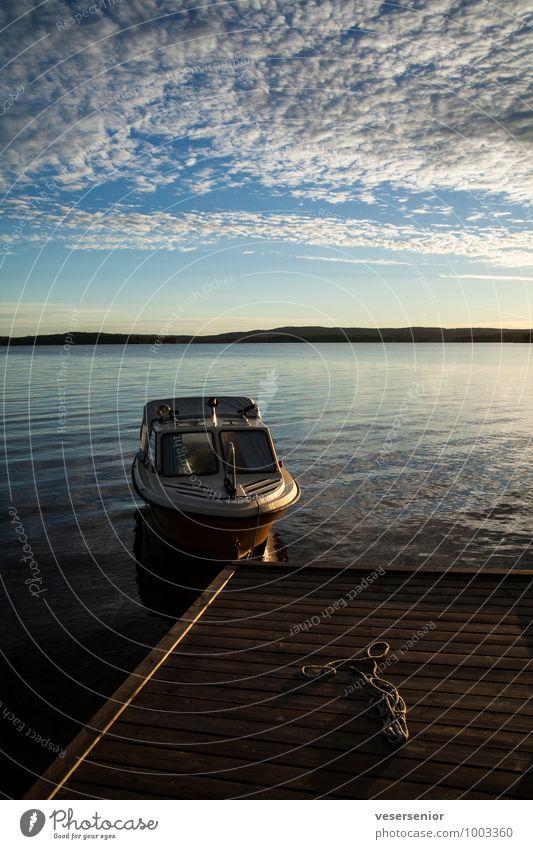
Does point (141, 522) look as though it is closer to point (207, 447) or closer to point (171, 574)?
point (171, 574)

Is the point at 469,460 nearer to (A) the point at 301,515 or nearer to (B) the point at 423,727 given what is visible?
(A) the point at 301,515

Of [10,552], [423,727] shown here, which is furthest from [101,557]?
[423,727]

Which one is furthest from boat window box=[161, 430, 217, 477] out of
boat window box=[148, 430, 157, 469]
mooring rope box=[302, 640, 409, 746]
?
mooring rope box=[302, 640, 409, 746]

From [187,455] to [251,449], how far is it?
5.81 ft

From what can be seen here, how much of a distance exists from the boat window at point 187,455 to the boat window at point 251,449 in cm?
47

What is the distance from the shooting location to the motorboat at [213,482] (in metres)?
13.9

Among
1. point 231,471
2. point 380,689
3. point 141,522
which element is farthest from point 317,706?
point 141,522

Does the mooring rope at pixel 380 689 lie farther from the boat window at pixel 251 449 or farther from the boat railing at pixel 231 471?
the boat window at pixel 251 449

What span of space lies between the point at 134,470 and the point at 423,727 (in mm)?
14111

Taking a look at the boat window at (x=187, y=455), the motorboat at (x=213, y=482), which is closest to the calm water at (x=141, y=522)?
the motorboat at (x=213, y=482)

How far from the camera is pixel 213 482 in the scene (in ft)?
48.9

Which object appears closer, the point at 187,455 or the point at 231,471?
the point at 231,471

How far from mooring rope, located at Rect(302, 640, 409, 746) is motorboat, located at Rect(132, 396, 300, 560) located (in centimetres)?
631

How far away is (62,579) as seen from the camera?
50.6 ft
